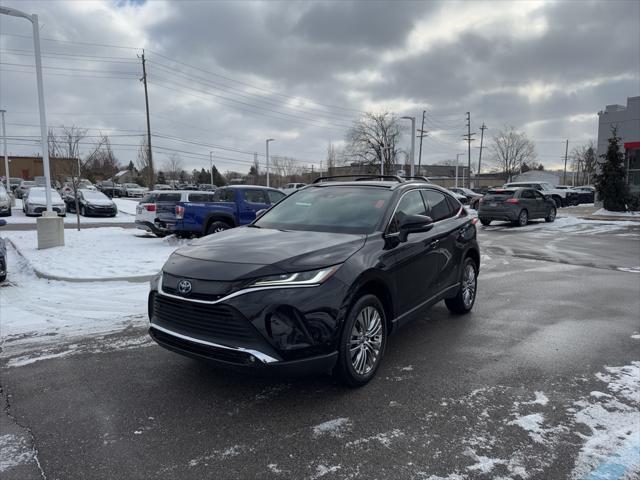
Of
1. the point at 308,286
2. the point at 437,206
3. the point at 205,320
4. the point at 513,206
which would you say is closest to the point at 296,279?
the point at 308,286

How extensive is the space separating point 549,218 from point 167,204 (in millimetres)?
17241

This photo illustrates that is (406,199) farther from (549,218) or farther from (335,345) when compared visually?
(549,218)

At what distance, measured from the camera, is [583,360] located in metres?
4.45

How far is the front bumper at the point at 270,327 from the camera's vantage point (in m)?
3.12

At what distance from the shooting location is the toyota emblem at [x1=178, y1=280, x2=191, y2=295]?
11.0 feet

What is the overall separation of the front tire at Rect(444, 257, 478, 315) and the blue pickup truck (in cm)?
713

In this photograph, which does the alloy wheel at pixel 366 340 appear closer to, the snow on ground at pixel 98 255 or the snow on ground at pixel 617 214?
the snow on ground at pixel 98 255

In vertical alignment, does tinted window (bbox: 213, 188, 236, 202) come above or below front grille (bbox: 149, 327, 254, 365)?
above

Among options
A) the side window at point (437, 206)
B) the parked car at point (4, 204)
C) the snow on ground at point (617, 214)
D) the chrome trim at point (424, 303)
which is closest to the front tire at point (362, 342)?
the chrome trim at point (424, 303)

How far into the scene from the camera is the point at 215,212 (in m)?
11.6

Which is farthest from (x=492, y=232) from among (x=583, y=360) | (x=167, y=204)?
(x=583, y=360)

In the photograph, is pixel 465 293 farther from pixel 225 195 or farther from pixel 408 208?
pixel 225 195

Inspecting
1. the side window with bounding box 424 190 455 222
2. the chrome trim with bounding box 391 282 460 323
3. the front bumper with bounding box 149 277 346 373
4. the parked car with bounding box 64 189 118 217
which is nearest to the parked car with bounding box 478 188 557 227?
the side window with bounding box 424 190 455 222

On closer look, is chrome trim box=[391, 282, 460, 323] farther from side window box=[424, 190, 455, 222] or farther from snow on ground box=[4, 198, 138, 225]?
snow on ground box=[4, 198, 138, 225]
